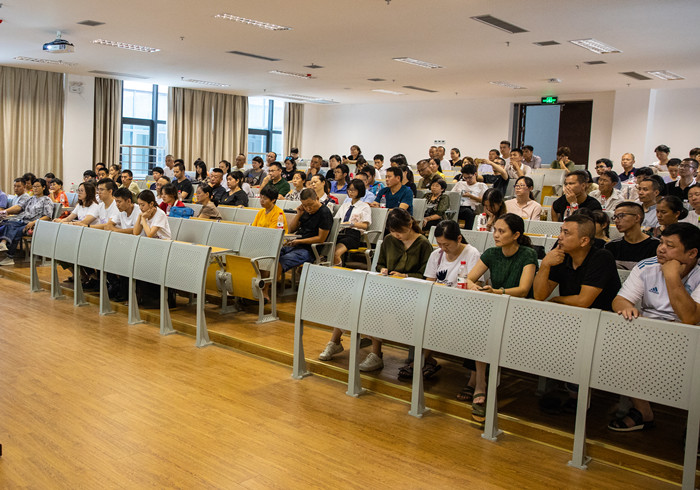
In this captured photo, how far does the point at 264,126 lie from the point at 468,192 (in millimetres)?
11526

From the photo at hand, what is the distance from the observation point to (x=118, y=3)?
23.6ft

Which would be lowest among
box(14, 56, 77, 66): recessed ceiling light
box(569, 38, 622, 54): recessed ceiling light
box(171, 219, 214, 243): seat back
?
box(171, 219, 214, 243): seat back

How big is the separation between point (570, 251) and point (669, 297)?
1.95 ft

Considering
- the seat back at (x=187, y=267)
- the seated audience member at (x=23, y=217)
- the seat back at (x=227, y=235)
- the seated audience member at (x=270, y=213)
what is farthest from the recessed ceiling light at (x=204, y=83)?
the seat back at (x=187, y=267)

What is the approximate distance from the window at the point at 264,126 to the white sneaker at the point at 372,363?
14760mm

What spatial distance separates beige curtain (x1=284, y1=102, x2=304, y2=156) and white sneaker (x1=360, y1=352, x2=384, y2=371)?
1552cm

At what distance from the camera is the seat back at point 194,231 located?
20.6 ft

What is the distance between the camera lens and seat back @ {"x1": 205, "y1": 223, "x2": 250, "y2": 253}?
5930 millimetres

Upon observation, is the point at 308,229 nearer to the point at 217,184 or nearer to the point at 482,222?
the point at 482,222

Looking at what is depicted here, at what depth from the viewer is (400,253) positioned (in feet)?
14.9

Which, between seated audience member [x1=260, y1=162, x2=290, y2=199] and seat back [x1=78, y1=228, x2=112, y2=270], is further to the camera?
seated audience member [x1=260, y1=162, x2=290, y2=199]

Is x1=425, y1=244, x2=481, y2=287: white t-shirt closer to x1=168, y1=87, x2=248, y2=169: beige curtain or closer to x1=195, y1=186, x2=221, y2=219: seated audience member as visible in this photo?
x1=195, y1=186, x2=221, y2=219: seated audience member

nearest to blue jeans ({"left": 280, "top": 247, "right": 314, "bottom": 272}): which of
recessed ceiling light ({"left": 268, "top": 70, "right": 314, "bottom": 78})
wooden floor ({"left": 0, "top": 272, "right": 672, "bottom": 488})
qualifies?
wooden floor ({"left": 0, "top": 272, "right": 672, "bottom": 488})

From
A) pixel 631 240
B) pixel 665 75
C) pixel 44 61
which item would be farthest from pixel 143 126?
pixel 631 240
